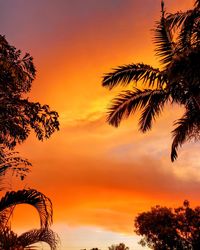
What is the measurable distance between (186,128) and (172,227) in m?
24.6

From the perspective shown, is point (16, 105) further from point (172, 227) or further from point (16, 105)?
point (172, 227)

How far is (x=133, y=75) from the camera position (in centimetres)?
1617

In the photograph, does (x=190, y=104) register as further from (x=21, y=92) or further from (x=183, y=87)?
(x=21, y=92)

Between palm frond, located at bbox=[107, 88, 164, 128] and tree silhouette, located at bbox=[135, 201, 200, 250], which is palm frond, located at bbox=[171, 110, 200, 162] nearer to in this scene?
palm frond, located at bbox=[107, 88, 164, 128]

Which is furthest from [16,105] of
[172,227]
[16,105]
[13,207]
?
[172,227]

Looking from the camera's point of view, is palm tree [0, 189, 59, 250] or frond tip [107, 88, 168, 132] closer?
palm tree [0, 189, 59, 250]

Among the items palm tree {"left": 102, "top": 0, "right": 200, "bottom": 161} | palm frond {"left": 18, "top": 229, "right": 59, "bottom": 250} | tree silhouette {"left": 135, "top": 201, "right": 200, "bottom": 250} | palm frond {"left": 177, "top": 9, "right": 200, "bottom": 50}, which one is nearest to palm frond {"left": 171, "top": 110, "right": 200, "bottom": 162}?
palm tree {"left": 102, "top": 0, "right": 200, "bottom": 161}

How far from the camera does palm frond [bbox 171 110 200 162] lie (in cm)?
1575

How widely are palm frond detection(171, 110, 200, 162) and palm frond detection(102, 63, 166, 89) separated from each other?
1728 millimetres

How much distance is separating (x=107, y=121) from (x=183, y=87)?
11.5ft

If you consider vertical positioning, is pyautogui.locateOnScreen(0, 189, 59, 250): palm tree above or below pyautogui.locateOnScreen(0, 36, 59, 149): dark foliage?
below

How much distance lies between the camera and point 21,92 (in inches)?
593

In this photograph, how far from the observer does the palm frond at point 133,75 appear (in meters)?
16.0

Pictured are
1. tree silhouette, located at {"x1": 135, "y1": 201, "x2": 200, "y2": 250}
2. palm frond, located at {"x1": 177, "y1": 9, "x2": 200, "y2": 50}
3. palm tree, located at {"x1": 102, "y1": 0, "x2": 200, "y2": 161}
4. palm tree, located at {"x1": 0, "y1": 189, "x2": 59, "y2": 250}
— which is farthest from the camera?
tree silhouette, located at {"x1": 135, "y1": 201, "x2": 200, "y2": 250}
